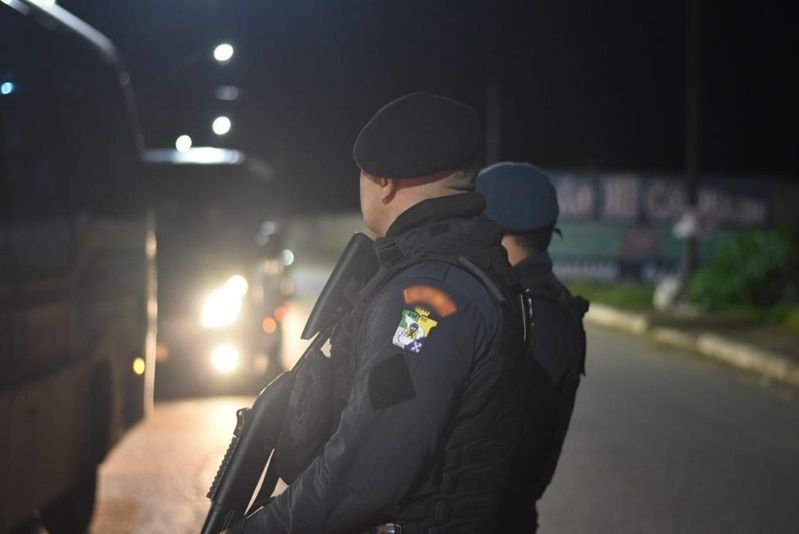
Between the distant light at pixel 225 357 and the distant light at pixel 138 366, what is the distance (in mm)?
4145

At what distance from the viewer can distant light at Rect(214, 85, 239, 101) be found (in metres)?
34.2

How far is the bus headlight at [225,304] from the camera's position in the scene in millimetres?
11633

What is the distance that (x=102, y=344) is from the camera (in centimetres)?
643

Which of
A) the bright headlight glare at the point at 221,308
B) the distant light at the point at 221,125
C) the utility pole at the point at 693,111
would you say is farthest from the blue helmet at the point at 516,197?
the distant light at the point at 221,125

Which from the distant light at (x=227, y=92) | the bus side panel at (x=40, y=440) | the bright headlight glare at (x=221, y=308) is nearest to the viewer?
the bus side panel at (x=40, y=440)

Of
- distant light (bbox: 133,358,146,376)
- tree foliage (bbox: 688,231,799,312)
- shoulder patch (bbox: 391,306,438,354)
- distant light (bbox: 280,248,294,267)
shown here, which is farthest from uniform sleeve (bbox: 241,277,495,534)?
tree foliage (bbox: 688,231,799,312)

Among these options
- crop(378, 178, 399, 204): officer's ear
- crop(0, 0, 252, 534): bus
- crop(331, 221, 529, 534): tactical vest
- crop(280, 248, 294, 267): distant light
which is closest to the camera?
crop(331, 221, 529, 534): tactical vest

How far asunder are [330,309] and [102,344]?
4.18 m

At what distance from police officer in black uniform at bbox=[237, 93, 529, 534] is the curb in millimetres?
11606

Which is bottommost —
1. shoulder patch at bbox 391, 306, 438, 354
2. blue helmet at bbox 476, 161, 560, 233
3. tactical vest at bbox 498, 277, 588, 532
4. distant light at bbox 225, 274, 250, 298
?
distant light at bbox 225, 274, 250, 298

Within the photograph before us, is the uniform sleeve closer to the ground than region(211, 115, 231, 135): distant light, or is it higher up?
closer to the ground

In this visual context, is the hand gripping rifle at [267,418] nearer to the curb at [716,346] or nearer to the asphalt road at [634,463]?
the asphalt road at [634,463]

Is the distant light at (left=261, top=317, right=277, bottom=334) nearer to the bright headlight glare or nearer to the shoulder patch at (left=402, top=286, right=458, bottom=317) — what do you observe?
the bright headlight glare

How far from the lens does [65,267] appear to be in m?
5.72
